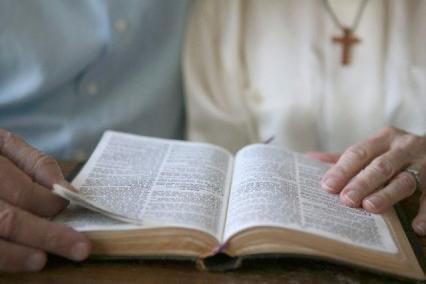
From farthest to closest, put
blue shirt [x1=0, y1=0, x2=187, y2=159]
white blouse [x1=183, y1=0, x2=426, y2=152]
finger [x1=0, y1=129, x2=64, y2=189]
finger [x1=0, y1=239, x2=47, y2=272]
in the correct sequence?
white blouse [x1=183, y1=0, x2=426, y2=152] < blue shirt [x1=0, y1=0, x2=187, y2=159] < finger [x1=0, y1=129, x2=64, y2=189] < finger [x1=0, y1=239, x2=47, y2=272]

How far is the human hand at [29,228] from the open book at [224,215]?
0.02m

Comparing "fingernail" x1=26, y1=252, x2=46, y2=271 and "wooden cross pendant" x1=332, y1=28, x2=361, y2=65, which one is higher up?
"wooden cross pendant" x1=332, y1=28, x2=361, y2=65

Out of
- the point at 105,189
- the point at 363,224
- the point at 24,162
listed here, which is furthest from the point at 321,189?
the point at 24,162

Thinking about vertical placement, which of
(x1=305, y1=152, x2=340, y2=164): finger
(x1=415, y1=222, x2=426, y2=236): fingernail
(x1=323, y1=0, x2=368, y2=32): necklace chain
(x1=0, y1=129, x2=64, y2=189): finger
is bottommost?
(x1=415, y1=222, x2=426, y2=236): fingernail

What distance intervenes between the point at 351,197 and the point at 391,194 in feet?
0.21

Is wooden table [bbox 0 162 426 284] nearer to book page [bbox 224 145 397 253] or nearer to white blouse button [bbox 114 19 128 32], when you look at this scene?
book page [bbox 224 145 397 253]

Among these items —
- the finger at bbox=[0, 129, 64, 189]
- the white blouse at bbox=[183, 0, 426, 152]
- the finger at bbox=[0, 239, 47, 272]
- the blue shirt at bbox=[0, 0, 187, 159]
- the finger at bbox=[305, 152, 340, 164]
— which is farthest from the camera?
the white blouse at bbox=[183, 0, 426, 152]

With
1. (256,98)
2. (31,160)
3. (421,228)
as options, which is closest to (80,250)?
(31,160)

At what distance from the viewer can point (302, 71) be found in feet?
4.14

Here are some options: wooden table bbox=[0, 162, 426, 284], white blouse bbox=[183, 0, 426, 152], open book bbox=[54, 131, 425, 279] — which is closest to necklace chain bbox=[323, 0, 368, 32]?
white blouse bbox=[183, 0, 426, 152]

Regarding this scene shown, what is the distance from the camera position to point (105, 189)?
2.57ft

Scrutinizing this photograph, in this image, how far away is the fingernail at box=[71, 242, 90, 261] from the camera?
66cm

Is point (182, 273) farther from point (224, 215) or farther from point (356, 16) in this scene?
point (356, 16)

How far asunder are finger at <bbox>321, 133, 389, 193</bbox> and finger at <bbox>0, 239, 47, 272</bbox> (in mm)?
403
